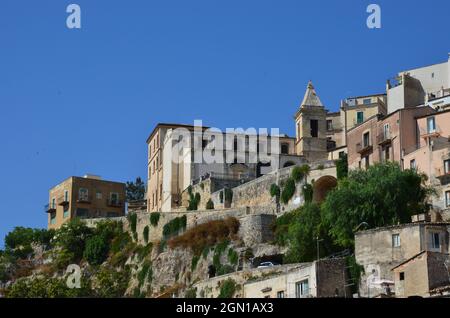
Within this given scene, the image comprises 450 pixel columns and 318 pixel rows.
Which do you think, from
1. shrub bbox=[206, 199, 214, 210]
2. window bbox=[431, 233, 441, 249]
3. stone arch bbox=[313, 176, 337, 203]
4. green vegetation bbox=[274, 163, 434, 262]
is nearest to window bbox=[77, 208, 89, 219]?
shrub bbox=[206, 199, 214, 210]

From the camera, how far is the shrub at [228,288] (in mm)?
58097

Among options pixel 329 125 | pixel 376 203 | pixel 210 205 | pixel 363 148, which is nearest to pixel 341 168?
pixel 363 148

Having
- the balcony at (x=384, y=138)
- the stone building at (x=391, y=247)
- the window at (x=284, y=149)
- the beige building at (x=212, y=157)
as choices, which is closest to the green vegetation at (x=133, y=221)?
the beige building at (x=212, y=157)

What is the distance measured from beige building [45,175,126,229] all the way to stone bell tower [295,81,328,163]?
2100cm

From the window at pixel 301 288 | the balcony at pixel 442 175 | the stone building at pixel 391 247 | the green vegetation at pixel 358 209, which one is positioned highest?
the balcony at pixel 442 175

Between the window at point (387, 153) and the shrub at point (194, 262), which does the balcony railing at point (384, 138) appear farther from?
the shrub at point (194, 262)

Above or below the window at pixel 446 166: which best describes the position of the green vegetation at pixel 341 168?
above

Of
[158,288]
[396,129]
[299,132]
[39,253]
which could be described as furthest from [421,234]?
[39,253]

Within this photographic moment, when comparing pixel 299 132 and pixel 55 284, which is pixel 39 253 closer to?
pixel 55 284

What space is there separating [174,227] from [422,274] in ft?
121

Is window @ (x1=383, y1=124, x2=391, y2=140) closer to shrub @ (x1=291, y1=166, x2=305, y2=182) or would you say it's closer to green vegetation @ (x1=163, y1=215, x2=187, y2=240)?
shrub @ (x1=291, y1=166, x2=305, y2=182)

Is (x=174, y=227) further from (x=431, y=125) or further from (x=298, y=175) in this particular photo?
(x=431, y=125)

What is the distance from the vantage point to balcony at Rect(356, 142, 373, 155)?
70.6 m

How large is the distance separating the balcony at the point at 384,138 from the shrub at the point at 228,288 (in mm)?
16465
